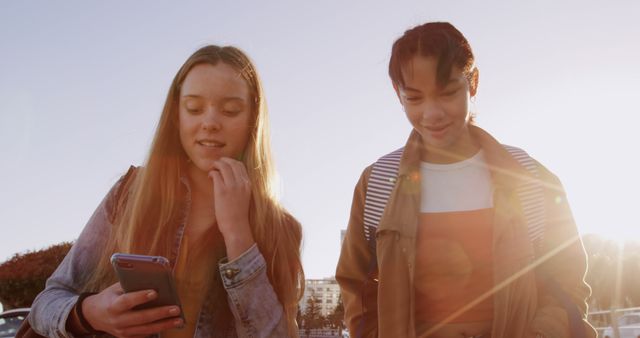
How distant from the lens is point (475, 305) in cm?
270

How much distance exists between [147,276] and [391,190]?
1455mm

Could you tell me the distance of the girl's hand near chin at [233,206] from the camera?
6.95 ft

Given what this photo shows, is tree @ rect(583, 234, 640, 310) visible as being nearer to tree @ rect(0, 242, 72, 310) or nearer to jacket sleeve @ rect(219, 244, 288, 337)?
tree @ rect(0, 242, 72, 310)

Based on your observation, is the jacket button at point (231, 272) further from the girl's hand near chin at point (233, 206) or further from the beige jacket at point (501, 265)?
the beige jacket at point (501, 265)

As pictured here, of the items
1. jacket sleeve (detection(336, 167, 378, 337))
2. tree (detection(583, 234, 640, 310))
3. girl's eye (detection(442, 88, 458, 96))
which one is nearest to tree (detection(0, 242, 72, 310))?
jacket sleeve (detection(336, 167, 378, 337))

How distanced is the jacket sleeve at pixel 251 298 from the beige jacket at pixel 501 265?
2.59ft

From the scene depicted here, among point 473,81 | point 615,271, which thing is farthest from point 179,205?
point 615,271

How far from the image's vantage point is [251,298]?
6.86 ft

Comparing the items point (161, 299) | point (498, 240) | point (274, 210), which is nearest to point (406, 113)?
point (498, 240)

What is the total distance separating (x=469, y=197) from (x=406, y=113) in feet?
1.69

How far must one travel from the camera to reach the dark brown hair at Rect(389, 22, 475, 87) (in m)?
2.87

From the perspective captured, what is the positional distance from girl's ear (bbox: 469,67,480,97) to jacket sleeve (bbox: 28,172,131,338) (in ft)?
5.76

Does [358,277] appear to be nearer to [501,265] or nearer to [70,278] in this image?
[501,265]

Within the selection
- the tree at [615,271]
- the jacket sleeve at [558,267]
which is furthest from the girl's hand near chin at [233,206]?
the tree at [615,271]
